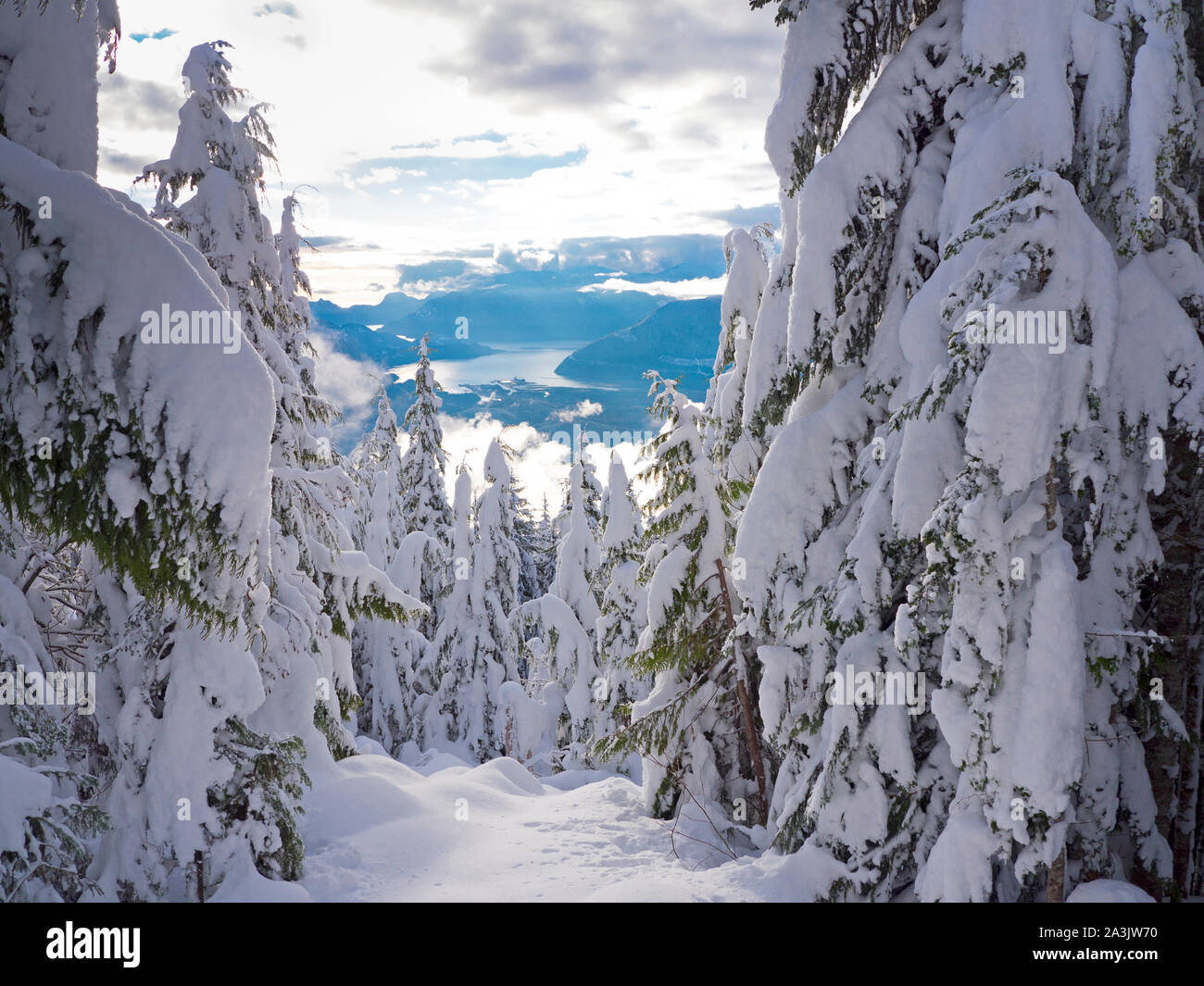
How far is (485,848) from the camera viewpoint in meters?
8.35

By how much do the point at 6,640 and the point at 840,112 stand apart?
28.9 feet

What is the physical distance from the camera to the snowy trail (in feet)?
22.1

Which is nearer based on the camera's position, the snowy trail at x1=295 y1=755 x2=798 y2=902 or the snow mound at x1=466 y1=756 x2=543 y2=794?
the snowy trail at x1=295 y1=755 x2=798 y2=902

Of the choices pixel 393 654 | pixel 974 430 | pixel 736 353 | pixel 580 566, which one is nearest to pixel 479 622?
pixel 393 654

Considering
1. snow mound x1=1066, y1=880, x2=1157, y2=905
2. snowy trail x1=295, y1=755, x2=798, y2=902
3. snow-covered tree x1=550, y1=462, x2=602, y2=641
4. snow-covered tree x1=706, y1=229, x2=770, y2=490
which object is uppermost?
snow-covered tree x1=706, y1=229, x2=770, y2=490

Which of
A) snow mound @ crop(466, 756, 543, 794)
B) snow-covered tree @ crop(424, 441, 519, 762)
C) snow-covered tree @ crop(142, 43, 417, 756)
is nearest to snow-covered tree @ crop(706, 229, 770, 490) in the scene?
snow-covered tree @ crop(142, 43, 417, 756)

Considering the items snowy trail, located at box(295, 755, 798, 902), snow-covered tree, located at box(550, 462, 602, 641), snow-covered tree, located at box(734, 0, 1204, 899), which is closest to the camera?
snow-covered tree, located at box(734, 0, 1204, 899)

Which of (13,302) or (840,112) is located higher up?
(840,112)

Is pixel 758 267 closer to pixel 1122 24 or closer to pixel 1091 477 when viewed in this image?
pixel 1122 24

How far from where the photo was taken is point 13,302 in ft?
9.34

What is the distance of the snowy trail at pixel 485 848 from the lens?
673 cm

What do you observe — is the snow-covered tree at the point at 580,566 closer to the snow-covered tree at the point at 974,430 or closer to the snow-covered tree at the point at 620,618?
the snow-covered tree at the point at 620,618

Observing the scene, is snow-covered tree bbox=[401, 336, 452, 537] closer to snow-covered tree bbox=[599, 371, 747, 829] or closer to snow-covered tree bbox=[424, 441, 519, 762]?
snow-covered tree bbox=[424, 441, 519, 762]
